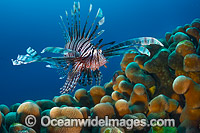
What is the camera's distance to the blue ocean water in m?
34.5

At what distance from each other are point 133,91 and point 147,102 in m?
0.24

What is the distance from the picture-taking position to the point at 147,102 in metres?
2.33

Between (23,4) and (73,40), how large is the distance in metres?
51.5

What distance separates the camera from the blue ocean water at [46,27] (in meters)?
34.5

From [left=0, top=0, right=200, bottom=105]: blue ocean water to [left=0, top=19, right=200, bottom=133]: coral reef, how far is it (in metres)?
25.9

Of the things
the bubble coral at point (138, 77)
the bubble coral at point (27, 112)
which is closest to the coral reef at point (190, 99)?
the bubble coral at point (138, 77)

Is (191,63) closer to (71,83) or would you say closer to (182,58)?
(182,58)

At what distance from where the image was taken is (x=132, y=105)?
2383 mm

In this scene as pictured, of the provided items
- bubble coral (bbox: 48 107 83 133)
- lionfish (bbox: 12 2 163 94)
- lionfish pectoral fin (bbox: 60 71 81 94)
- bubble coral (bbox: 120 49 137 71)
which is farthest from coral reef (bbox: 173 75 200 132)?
lionfish pectoral fin (bbox: 60 71 81 94)

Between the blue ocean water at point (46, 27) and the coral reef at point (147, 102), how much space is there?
84.8ft

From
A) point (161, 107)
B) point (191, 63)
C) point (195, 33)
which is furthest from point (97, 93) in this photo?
point (195, 33)

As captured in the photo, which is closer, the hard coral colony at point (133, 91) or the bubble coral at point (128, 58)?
the hard coral colony at point (133, 91)

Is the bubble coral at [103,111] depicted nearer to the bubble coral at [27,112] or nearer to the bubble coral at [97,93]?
the bubble coral at [27,112]

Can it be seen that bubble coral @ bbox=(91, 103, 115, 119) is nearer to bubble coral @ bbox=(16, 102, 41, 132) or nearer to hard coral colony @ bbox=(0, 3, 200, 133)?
hard coral colony @ bbox=(0, 3, 200, 133)
